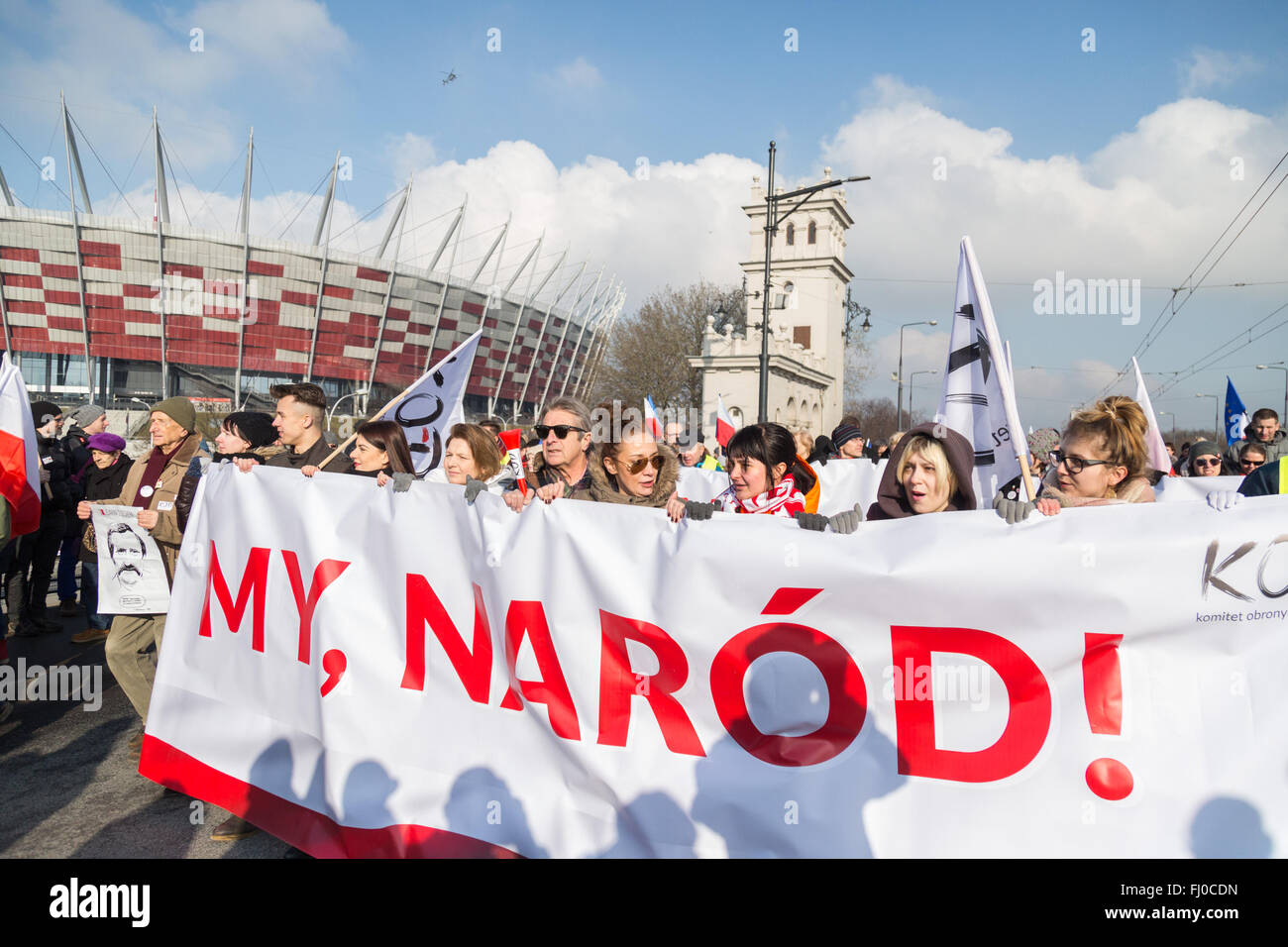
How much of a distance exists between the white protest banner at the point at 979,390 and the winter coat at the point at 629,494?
3.92ft

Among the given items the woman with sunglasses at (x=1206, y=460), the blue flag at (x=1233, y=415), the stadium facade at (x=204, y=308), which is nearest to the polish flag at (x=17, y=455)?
the woman with sunglasses at (x=1206, y=460)

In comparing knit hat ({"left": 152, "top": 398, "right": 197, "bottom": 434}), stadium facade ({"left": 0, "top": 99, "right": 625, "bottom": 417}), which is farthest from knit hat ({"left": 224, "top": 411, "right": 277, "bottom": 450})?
stadium facade ({"left": 0, "top": 99, "right": 625, "bottom": 417})

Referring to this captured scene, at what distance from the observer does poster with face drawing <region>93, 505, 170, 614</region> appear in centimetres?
414

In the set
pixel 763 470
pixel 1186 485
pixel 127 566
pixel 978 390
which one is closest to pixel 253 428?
pixel 127 566

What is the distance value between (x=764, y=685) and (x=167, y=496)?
10.8 ft

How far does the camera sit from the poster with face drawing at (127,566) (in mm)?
4141

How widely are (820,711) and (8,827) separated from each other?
3.38 m

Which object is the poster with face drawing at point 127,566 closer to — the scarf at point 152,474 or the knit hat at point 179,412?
the scarf at point 152,474

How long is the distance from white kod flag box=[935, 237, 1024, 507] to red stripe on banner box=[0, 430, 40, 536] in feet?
15.2
